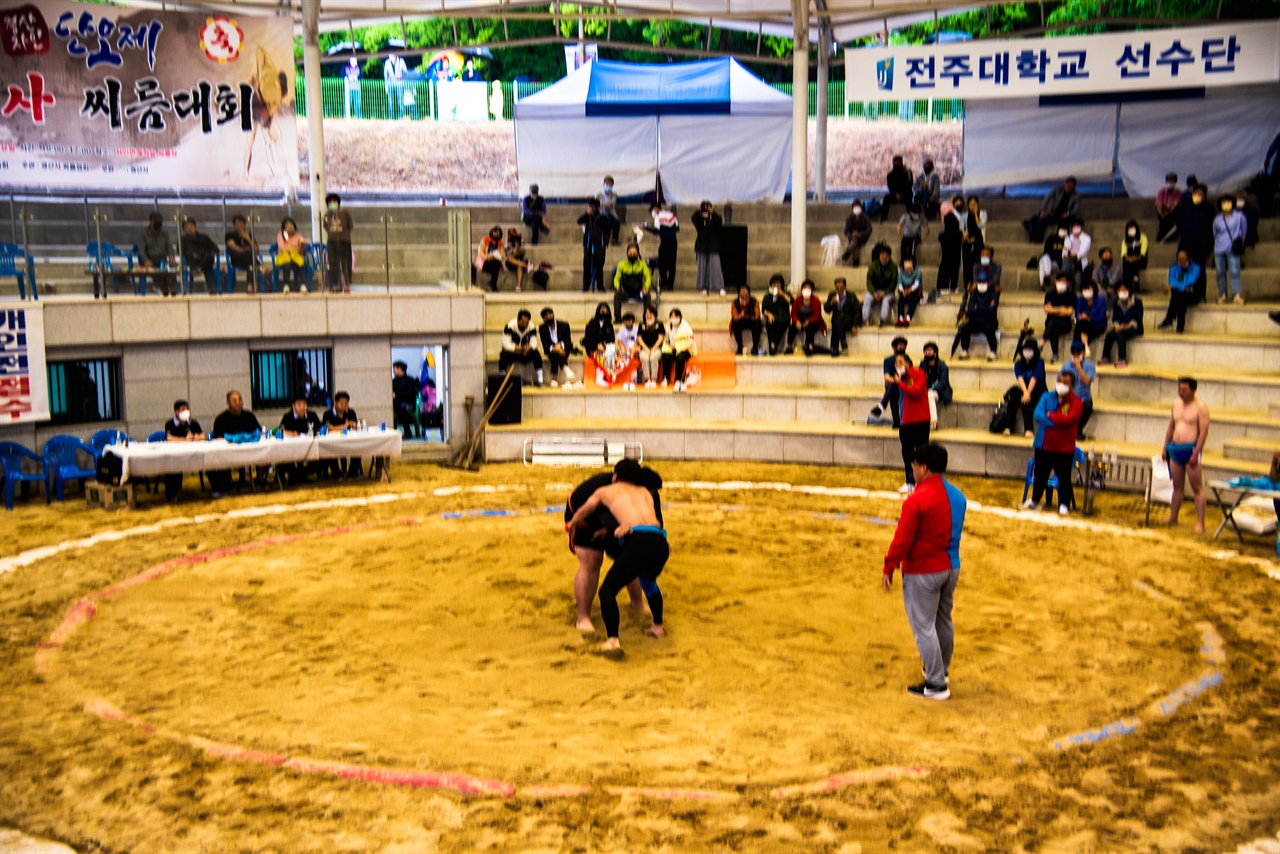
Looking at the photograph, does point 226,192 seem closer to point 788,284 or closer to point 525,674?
point 788,284

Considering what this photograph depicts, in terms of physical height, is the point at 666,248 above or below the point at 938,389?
above

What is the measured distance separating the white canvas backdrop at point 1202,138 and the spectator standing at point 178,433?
19347 mm

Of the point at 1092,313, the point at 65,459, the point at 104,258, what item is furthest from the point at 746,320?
the point at 65,459

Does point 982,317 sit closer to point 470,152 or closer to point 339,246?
point 339,246

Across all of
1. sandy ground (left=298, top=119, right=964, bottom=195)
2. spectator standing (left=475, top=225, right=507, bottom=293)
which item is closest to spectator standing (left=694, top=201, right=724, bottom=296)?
spectator standing (left=475, top=225, right=507, bottom=293)

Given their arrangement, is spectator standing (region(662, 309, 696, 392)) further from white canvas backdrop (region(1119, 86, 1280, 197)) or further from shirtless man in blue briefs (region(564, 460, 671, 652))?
white canvas backdrop (region(1119, 86, 1280, 197))

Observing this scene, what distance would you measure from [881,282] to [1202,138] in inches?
341

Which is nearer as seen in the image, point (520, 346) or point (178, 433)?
point (178, 433)

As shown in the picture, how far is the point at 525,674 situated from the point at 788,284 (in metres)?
14.7

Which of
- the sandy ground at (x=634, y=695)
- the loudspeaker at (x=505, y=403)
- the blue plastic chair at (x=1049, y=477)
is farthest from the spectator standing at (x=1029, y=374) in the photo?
the loudspeaker at (x=505, y=403)

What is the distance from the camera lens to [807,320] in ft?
69.1

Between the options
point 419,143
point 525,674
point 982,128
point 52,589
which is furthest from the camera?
point 419,143

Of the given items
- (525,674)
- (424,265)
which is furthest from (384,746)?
(424,265)

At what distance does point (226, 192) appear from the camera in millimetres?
20672
